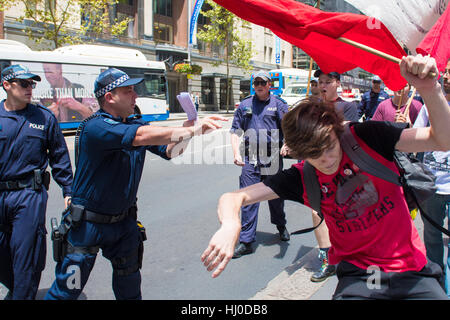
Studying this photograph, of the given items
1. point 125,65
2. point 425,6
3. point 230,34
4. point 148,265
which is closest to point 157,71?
point 125,65

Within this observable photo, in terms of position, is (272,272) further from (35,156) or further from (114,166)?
(35,156)

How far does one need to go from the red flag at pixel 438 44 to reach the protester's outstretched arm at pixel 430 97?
1.53 ft

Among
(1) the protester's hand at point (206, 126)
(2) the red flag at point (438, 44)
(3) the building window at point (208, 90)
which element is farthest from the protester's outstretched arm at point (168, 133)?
(3) the building window at point (208, 90)

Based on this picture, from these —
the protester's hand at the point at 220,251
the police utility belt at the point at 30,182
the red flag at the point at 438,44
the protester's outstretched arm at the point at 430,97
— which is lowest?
the police utility belt at the point at 30,182

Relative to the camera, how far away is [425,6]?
2188 millimetres

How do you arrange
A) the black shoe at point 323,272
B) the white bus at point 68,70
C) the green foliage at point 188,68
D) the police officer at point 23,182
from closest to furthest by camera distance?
1. the police officer at point 23,182
2. the black shoe at point 323,272
3. the white bus at point 68,70
4. the green foliage at point 188,68

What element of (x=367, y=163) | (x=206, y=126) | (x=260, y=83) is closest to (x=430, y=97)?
(x=367, y=163)

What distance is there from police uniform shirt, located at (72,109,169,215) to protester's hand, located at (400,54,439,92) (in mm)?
1638

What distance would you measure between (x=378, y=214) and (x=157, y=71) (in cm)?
2069

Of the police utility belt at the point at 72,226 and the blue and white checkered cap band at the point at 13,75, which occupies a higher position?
the blue and white checkered cap band at the point at 13,75

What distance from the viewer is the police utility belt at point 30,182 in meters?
3.01

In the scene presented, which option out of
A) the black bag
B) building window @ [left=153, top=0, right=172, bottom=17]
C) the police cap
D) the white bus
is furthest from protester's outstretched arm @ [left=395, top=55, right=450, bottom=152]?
building window @ [left=153, top=0, right=172, bottom=17]

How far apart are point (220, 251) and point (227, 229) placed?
0.10 meters

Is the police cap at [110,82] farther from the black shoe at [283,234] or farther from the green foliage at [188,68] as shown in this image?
the green foliage at [188,68]
